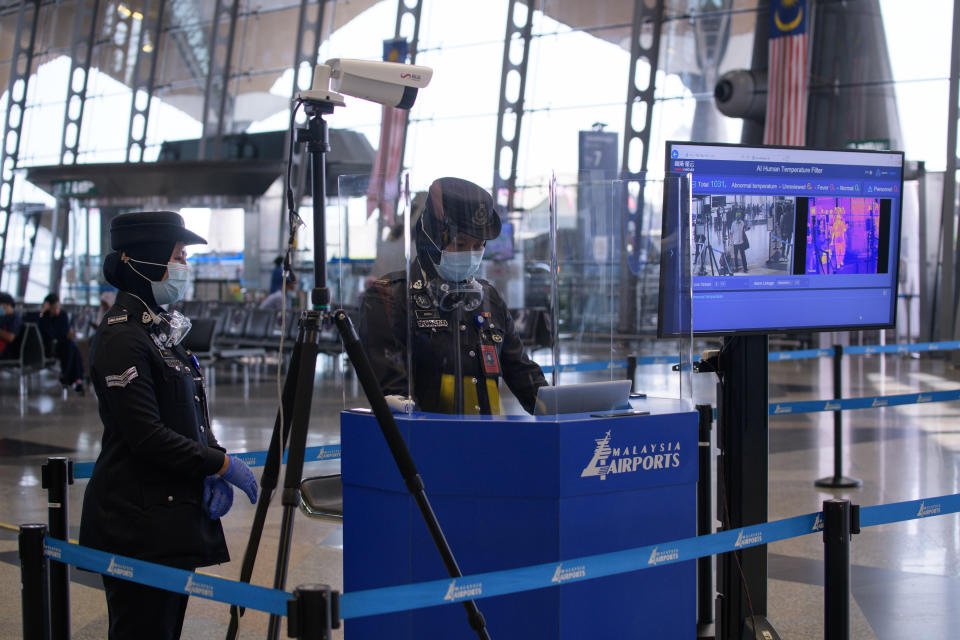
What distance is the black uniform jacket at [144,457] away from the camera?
2.47m

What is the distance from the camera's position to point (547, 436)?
7.04 ft

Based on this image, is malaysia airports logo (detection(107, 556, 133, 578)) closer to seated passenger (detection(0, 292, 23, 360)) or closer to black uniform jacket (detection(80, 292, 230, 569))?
black uniform jacket (detection(80, 292, 230, 569))

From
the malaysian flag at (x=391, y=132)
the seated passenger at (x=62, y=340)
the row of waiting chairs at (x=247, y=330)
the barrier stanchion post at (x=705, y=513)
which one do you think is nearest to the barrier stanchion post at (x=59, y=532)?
the barrier stanchion post at (x=705, y=513)

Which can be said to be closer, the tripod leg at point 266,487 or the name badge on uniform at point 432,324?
the tripod leg at point 266,487

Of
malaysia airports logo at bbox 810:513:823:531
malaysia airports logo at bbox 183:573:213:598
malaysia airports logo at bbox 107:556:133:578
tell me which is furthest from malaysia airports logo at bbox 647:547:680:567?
malaysia airports logo at bbox 107:556:133:578

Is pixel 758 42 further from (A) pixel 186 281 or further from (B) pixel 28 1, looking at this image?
(B) pixel 28 1

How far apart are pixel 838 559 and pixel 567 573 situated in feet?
2.67

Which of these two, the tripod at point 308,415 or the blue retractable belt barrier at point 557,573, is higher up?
the tripod at point 308,415

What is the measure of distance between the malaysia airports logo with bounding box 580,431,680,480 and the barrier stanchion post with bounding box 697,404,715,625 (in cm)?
126

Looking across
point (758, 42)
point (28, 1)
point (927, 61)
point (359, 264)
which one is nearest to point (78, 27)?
point (28, 1)

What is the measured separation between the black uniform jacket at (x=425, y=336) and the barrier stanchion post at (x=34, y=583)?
966 mm

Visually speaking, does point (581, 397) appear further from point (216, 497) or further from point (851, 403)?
point (851, 403)

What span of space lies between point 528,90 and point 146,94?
9.82 meters

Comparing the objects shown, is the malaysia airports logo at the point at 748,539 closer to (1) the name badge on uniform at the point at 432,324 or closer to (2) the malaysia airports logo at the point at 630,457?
(2) the malaysia airports logo at the point at 630,457
